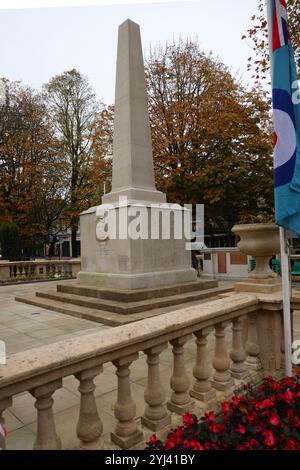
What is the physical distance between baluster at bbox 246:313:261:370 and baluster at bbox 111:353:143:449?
70.3 inches

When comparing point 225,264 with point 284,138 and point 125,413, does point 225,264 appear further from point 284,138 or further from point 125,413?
point 125,413

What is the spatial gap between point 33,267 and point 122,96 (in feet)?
38.7

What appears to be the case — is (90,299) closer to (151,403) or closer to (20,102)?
(151,403)

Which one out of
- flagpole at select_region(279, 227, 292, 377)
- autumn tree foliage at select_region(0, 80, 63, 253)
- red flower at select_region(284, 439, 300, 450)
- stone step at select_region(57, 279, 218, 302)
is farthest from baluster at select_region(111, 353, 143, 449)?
autumn tree foliage at select_region(0, 80, 63, 253)

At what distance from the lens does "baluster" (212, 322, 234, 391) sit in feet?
9.84

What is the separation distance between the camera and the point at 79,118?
2833 cm

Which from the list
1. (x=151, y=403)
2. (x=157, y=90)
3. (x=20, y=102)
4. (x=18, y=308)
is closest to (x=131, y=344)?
(x=151, y=403)

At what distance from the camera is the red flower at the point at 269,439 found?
190 cm

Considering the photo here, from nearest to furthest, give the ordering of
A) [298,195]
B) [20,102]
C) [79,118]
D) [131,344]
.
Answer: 1. [131,344]
2. [298,195]
3. [20,102]
4. [79,118]

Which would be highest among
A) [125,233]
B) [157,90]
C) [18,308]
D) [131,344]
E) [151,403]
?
[157,90]

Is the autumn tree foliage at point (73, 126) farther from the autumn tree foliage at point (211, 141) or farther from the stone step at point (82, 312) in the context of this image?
the stone step at point (82, 312)

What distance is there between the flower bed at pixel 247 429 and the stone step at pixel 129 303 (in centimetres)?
433

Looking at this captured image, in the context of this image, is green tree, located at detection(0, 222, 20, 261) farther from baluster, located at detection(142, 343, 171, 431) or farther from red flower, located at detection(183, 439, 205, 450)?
red flower, located at detection(183, 439, 205, 450)
